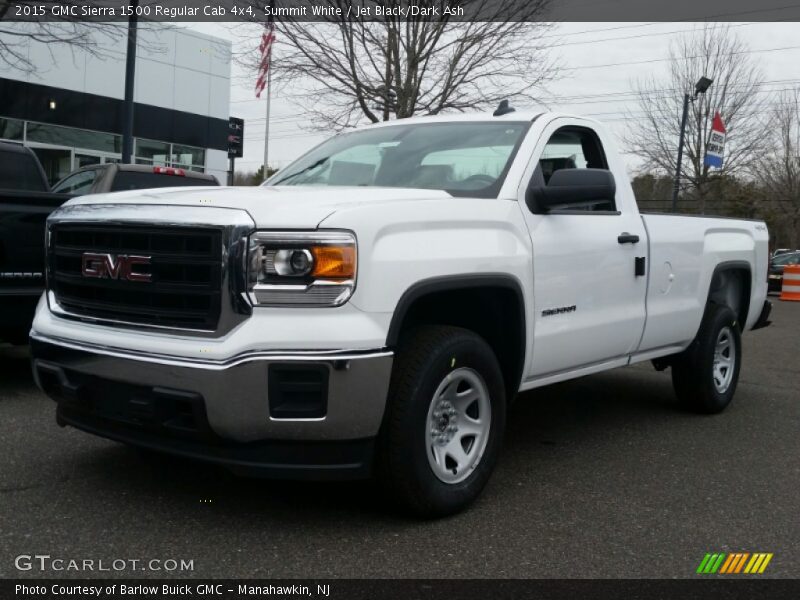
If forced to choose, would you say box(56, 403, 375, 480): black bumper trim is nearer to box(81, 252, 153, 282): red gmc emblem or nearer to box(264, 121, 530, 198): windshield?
box(81, 252, 153, 282): red gmc emblem

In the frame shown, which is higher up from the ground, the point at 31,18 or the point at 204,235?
the point at 31,18

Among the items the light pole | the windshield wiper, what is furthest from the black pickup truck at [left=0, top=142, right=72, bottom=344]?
the light pole

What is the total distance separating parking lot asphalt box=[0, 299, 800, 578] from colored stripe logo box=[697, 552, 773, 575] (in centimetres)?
4

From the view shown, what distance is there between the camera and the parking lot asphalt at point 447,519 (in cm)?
336

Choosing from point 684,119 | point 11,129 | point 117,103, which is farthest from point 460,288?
point 117,103

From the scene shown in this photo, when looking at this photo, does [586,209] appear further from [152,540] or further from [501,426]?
[152,540]

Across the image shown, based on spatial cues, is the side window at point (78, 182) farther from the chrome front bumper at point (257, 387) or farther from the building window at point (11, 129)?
the building window at point (11, 129)

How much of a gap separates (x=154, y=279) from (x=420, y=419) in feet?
4.04

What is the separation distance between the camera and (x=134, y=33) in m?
14.6

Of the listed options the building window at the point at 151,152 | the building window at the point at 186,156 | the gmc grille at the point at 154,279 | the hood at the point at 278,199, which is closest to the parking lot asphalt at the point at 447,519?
the gmc grille at the point at 154,279

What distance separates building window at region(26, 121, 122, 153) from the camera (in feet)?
84.0

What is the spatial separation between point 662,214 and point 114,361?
367 cm

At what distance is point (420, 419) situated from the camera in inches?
141
